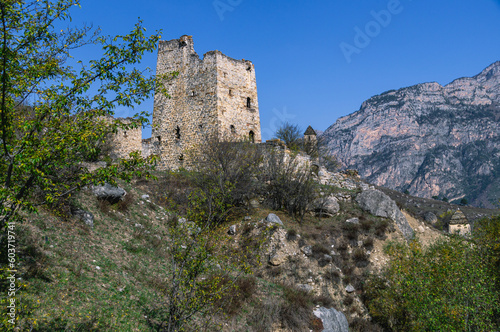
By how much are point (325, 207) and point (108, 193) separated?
10.5 meters

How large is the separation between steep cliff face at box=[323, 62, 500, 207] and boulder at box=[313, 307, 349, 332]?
123m

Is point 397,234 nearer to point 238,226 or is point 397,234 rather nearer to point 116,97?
point 238,226

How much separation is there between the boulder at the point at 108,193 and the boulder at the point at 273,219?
6.50m

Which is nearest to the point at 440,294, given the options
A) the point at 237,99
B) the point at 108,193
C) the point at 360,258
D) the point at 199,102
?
the point at 360,258

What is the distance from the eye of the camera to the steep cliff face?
13925 cm

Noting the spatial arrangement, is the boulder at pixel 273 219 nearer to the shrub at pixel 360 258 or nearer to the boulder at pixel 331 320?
the shrub at pixel 360 258

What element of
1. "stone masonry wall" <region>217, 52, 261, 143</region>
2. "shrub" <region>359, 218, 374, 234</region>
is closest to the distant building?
"stone masonry wall" <region>217, 52, 261, 143</region>

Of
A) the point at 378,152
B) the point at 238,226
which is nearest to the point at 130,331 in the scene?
the point at 238,226

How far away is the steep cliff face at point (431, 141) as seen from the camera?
13925 centimetres

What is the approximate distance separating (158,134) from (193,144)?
339 cm

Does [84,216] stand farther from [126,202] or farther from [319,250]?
[319,250]

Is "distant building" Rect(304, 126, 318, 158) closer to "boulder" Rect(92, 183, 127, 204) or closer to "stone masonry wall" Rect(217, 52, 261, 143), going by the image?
"stone masonry wall" Rect(217, 52, 261, 143)


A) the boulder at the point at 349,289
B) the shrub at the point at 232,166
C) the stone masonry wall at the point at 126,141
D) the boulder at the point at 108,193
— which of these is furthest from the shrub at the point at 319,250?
the stone masonry wall at the point at 126,141

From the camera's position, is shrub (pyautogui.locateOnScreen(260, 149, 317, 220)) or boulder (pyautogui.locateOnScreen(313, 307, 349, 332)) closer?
boulder (pyautogui.locateOnScreen(313, 307, 349, 332))
